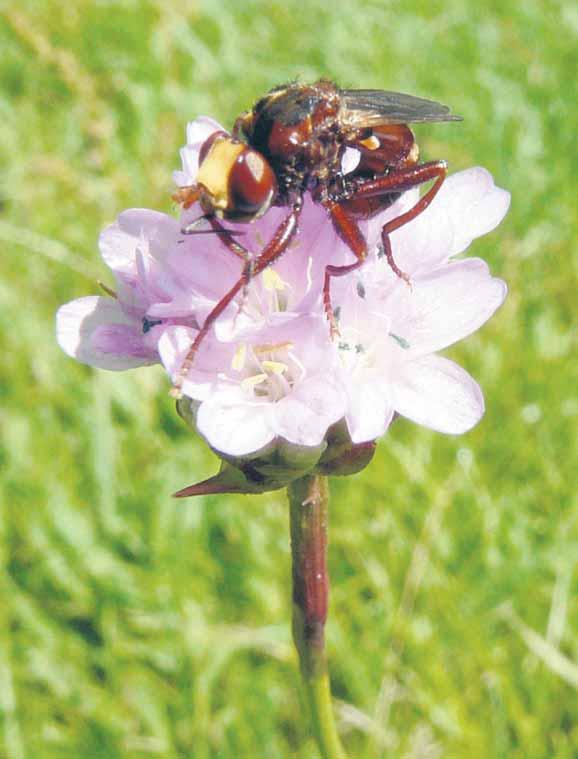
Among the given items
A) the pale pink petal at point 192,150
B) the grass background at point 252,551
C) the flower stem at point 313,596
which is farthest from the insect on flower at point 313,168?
the grass background at point 252,551

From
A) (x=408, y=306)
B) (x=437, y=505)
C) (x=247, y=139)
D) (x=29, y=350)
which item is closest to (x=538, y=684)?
(x=437, y=505)

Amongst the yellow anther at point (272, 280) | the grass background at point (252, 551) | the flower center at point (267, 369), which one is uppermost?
the yellow anther at point (272, 280)

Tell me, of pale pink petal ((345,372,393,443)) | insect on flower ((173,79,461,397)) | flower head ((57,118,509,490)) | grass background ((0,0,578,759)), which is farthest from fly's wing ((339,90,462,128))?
grass background ((0,0,578,759))

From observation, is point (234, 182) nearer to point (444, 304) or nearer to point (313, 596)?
point (444, 304)

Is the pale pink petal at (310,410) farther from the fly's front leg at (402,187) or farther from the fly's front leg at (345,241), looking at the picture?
the fly's front leg at (402,187)

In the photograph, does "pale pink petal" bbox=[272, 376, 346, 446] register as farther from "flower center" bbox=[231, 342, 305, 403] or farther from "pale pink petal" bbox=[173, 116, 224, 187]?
"pale pink petal" bbox=[173, 116, 224, 187]

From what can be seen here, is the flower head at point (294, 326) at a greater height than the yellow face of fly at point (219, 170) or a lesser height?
lesser

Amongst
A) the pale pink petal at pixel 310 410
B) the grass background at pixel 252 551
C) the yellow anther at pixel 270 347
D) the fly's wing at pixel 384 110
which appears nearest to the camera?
the pale pink petal at pixel 310 410
